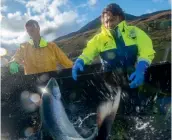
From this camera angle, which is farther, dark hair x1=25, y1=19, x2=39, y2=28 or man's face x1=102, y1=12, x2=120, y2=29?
dark hair x1=25, y1=19, x2=39, y2=28

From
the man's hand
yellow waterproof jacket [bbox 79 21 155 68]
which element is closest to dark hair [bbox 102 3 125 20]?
yellow waterproof jacket [bbox 79 21 155 68]

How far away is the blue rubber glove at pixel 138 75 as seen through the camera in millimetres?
4977

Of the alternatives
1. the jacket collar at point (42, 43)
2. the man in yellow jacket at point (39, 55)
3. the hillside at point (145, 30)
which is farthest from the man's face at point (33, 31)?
the hillside at point (145, 30)

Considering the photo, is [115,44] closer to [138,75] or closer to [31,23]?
[138,75]

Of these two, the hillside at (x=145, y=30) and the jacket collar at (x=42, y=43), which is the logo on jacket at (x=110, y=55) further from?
the hillside at (x=145, y=30)

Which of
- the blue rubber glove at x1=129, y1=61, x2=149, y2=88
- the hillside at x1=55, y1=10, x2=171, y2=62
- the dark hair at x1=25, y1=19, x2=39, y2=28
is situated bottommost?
the hillside at x1=55, y1=10, x2=171, y2=62

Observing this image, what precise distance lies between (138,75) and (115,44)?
986 mm

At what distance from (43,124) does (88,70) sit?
3.60 feet

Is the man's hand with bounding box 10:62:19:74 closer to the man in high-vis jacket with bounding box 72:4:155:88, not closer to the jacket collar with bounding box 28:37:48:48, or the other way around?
the jacket collar with bounding box 28:37:48:48

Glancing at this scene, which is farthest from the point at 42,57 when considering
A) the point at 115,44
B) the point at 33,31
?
the point at 115,44

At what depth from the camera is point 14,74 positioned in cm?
656

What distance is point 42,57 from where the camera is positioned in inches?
299

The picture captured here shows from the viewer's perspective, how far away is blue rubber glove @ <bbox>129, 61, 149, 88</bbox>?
4977 millimetres

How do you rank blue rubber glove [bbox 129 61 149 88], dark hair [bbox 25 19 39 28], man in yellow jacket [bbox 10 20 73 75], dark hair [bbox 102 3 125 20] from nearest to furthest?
blue rubber glove [bbox 129 61 149 88], dark hair [bbox 102 3 125 20], dark hair [bbox 25 19 39 28], man in yellow jacket [bbox 10 20 73 75]
